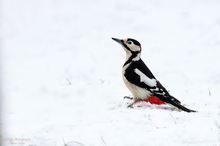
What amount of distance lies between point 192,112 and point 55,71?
4706 mm

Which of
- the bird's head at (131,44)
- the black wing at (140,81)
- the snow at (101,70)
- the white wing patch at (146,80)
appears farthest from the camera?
the bird's head at (131,44)

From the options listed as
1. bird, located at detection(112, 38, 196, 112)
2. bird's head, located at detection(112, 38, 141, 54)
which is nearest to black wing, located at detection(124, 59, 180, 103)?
bird, located at detection(112, 38, 196, 112)

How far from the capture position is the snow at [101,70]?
9.03m

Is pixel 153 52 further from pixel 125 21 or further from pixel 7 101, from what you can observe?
pixel 7 101

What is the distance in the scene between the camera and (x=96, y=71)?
1354 cm

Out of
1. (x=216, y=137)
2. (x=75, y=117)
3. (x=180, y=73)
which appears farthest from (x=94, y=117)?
(x=180, y=73)

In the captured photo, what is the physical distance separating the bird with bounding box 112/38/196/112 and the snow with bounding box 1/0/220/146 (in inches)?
6.3

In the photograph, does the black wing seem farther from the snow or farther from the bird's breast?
the snow

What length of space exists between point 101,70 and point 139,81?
3489 mm

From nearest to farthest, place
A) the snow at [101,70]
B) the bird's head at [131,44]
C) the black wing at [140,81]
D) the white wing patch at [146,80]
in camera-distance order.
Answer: the snow at [101,70] < the black wing at [140,81] < the white wing patch at [146,80] < the bird's head at [131,44]

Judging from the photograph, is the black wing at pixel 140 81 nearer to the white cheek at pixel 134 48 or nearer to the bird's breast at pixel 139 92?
the bird's breast at pixel 139 92

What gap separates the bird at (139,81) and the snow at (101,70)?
0.52ft

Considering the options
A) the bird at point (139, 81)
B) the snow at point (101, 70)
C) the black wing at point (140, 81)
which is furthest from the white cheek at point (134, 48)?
the snow at point (101, 70)

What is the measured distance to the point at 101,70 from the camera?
1364cm
